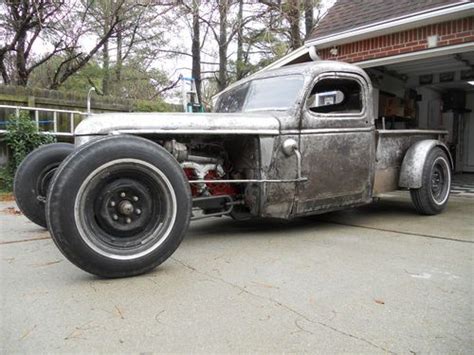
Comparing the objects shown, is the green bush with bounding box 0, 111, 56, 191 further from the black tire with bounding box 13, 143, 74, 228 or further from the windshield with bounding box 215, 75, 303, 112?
the windshield with bounding box 215, 75, 303, 112

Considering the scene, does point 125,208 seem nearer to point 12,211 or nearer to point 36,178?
point 36,178

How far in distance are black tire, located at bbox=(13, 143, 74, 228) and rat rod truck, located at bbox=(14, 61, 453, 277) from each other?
0.03 ft

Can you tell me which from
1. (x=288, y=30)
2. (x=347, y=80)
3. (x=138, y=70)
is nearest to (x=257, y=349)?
(x=347, y=80)

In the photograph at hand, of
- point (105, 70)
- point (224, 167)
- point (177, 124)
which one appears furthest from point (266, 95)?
point (105, 70)

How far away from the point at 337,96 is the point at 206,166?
7.54 ft

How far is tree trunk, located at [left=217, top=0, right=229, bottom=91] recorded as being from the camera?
574 inches

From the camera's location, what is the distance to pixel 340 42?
8.33 m

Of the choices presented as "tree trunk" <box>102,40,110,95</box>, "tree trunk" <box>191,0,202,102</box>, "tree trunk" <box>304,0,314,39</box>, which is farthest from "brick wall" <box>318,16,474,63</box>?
"tree trunk" <box>102,40,110,95</box>

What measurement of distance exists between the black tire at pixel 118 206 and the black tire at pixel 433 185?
3.68 metres

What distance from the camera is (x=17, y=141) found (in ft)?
27.1

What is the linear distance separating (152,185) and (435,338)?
85.5 inches

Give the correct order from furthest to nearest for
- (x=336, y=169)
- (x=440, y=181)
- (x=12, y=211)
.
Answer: (x=12, y=211)
(x=440, y=181)
(x=336, y=169)

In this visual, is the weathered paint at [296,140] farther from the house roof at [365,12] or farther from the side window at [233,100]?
the house roof at [365,12]

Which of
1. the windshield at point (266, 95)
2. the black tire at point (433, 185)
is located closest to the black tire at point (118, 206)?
the windshield at point (266, 95)
